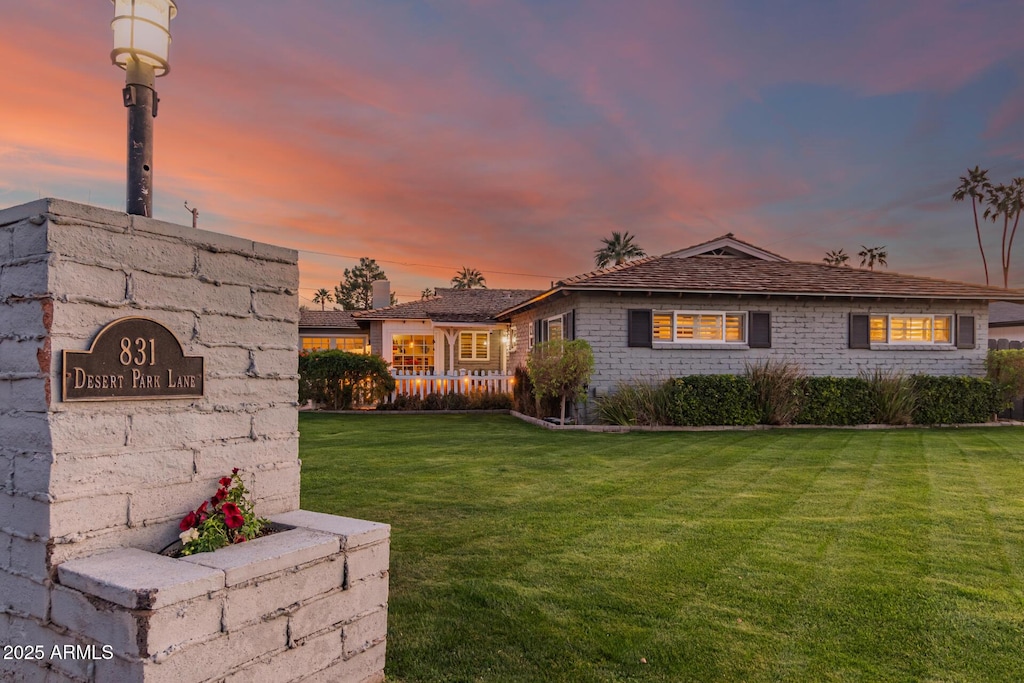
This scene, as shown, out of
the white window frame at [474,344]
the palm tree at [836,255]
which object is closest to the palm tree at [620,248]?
the white window frame at [474,344]

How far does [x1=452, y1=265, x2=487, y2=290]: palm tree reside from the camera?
61.8 metres

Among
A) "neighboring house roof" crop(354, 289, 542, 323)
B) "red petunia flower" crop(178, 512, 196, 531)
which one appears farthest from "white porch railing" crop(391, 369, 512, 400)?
"red petunia flower" crop(178, 512, 196, 531)

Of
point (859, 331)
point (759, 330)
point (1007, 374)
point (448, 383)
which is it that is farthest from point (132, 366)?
point (1007, 374)

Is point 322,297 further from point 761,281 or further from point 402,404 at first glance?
point 761,281

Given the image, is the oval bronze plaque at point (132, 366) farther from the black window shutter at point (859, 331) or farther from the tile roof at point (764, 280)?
the black window shutter at point (859, 331)

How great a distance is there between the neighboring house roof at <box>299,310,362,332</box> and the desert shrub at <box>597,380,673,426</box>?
18861mm

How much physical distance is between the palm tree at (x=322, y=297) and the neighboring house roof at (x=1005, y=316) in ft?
196

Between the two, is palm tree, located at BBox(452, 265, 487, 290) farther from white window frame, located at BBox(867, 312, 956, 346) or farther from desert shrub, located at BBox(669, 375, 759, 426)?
desert shrub, located at BBox(669, 375, 759, 426)

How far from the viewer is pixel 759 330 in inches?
573

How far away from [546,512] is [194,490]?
3500 mm

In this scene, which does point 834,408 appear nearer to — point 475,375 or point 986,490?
point 986,490

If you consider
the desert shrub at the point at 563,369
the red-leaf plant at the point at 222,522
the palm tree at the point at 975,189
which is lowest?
the red-leaf plant at the point at 222,522

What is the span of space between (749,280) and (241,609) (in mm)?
14712

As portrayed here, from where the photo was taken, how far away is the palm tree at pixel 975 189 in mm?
42406
